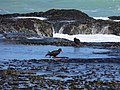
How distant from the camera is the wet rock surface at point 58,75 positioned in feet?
54.5

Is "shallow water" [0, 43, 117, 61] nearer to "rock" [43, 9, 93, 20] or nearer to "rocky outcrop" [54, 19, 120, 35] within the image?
"rocky outcrop" [54, 19, 120, 35]

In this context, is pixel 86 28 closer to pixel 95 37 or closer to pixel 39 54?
pixel 95 37

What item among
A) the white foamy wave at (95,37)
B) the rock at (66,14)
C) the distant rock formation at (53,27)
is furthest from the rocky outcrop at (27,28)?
the rock at (66,14)

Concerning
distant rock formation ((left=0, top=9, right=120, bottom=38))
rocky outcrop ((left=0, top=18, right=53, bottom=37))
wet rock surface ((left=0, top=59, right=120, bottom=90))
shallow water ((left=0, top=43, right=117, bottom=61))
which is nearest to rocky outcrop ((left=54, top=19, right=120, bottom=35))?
distant rock formation ((left=0, top=9, right=120, bottom=38))

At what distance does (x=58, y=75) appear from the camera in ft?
65.1

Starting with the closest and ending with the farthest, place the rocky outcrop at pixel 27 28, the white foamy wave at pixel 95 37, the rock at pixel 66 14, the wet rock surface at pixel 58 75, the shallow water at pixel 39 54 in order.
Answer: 1. the wet rock surface at pixel 58 75
2. the shallow water at pixel 39 54
3. the white foamy wave at pixel 95 37
4. the rocky outcrop at pixel 27 28
5. the rock at pixel 66 14

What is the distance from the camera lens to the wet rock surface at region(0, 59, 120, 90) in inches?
655

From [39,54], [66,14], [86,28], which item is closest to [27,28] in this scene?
[86,28]

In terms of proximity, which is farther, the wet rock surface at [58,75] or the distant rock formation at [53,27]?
the distant rock formation at [53,27]

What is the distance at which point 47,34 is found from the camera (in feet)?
177

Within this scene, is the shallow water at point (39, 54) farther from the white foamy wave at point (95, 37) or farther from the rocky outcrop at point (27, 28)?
the white foamy wave at point (95, 37)

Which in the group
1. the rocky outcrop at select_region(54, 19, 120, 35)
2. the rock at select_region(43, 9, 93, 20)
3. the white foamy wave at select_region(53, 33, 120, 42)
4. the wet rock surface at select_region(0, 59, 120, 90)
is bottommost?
the white foamy wave at select_region(53, 33, 120, 42)

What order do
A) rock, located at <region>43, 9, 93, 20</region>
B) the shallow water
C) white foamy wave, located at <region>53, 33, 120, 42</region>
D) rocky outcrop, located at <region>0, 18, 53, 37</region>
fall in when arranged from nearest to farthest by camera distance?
the shallow water
white foamy wave, located at <region>53, 33, 120, 42</region>
rocky outcrop, located at <region>0, 18, 53, 37</region>
rock, located at <region>43, 9, 93, 20</region>

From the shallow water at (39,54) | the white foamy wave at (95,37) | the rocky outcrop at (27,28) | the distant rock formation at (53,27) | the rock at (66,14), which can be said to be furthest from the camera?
the rock at (66,14)
